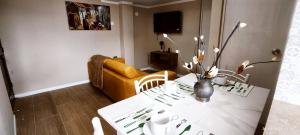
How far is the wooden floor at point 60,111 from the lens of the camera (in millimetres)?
1984

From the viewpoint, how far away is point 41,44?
308 centimetres

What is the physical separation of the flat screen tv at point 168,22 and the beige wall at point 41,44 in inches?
71.3

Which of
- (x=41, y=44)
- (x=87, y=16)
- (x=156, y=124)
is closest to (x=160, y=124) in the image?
(x=156, y=124)

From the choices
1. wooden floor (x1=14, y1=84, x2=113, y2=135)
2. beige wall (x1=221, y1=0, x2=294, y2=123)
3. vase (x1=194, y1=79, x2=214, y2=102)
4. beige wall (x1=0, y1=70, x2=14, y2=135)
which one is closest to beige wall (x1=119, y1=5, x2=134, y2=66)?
wooden floor (x1=14, y1=84, x2=113, y2=135)

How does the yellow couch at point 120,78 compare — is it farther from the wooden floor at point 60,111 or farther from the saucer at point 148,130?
the saucer at point 148,130

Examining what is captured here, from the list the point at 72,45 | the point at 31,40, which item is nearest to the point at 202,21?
the point at 72,45

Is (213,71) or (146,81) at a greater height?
(213,71)

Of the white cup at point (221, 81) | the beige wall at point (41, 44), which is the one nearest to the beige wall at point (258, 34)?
the white cup at point (221, 81)

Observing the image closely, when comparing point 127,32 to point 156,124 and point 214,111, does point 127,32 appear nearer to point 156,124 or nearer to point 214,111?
point 214,111

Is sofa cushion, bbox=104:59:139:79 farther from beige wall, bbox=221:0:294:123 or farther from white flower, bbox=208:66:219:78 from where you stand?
beige wall, bbox=221:0:294:123

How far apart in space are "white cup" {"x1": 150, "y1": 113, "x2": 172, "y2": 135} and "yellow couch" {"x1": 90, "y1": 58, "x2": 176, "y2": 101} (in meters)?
1.29

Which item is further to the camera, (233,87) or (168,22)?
(168,22)

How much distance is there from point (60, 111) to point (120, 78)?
1.19 metres

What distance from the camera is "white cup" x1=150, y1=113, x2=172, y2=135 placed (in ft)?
2.54
